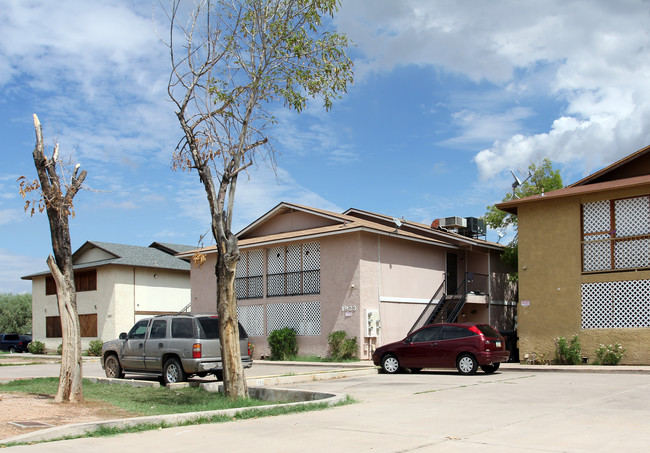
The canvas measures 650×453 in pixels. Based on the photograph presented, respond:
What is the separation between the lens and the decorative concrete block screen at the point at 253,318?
97.6ft

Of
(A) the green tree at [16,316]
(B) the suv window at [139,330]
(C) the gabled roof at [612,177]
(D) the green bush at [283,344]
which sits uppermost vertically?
(C) the gabled roof at [612,177]

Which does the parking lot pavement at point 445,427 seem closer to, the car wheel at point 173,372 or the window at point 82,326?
the car wheel at point 173,372

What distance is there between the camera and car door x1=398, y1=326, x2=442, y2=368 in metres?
18.7

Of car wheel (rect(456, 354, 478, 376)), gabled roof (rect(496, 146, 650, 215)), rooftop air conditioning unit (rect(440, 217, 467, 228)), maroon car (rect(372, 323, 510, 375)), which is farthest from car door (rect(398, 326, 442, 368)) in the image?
rooftop air conditioning unit (rect(440, 217, 467, 228))

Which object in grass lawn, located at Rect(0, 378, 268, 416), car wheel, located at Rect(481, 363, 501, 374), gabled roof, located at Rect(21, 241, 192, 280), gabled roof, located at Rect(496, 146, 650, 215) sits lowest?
car wheel, located at Rect(481, 363, 501, 374)

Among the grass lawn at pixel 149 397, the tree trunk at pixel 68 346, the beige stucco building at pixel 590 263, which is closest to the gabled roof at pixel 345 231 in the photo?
the beige stucco building at pixel 590 263

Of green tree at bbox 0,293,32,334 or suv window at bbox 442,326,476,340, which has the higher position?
suv window at bbox 442,326,476,340

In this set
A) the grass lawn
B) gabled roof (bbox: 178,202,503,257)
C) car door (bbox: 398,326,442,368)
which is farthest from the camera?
gabled roof (bbox: 178,202,503,257)

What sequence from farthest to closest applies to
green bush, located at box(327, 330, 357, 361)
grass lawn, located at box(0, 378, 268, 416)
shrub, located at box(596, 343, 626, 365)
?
green bush, located at box(327, 330, 357, 361)
shrub, located at box(596, 343, 626, 365)
grass lawn, located at box(0, 378, 268, 416)

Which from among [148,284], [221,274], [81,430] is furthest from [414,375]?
[148,284]

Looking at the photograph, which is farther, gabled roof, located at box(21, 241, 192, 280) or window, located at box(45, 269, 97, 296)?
window, located at box(45, 269, 97, 296)

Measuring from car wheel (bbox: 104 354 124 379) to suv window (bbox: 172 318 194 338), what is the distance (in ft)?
7.57

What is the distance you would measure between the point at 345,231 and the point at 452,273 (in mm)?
7378

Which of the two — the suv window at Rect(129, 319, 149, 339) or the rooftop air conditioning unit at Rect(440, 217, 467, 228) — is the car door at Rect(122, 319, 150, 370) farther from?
the rooftop air conditioning unit at Rect(440, 217, 467, 228)
